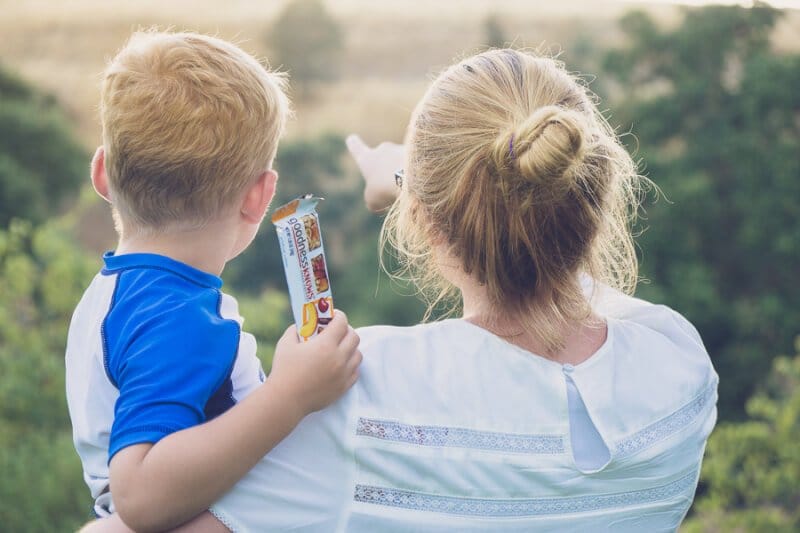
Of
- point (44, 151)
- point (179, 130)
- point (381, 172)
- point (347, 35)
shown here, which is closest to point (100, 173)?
A: point (179, 130)

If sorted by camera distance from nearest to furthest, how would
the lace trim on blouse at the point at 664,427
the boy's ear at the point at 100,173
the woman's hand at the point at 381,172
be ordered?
the lace trim on blouse at the point at 664,427, the boy's ear at the point at 100,173, the woman's hand at the point at 381,172

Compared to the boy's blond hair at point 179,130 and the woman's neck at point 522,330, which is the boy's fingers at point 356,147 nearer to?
the boy's blond hair at point 179,130

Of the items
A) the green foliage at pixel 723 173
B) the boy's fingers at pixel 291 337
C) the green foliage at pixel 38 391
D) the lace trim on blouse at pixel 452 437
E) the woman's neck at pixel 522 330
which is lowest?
the green foliage at pixel 723 173

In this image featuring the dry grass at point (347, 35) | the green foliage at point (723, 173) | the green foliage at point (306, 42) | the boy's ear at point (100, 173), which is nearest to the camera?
the boy's ear at point (100, 173)

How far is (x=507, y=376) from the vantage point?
47.9 inches

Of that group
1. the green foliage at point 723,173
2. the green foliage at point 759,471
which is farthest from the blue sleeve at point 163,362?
the green foliage at point 723,173

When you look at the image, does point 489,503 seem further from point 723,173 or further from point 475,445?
point 723,173

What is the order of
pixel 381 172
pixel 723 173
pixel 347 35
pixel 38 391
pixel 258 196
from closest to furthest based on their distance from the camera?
pixel 258 196 → pixel 381 172 → pixel 38 391 → pixel 723 173 → pixel 347 35

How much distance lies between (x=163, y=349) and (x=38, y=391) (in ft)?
12.9

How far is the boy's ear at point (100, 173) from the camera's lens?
4.53 feet

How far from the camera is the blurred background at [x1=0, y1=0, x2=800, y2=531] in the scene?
485 cm

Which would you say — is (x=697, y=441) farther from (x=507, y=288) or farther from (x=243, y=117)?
(x=243, y=117)

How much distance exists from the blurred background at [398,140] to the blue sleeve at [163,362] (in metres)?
2.57

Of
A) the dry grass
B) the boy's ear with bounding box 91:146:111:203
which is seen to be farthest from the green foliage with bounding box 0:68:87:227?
the boy's ear with bounding box 91:146:111:203
